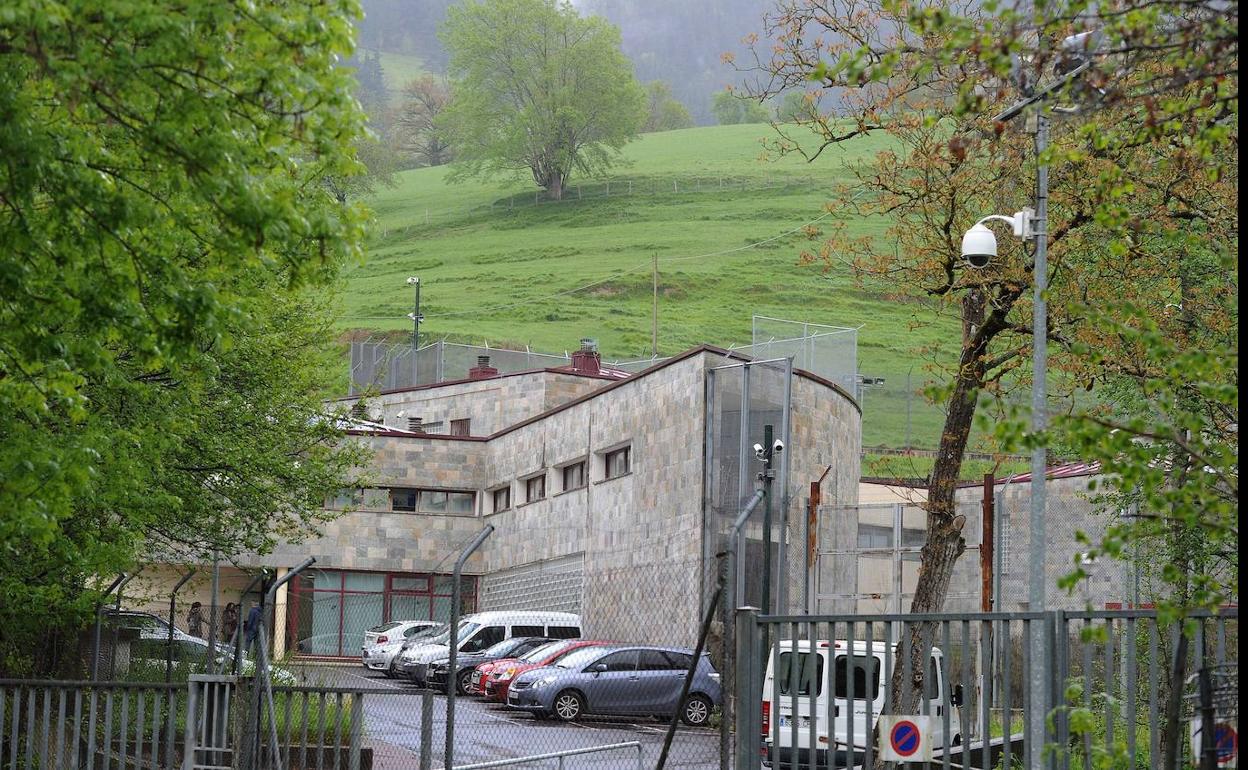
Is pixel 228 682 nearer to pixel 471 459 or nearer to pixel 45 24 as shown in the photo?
pixel 45 24

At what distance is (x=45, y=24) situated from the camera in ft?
21.5

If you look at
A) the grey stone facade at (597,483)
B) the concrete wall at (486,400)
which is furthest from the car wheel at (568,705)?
the concrete wall at (486,400)

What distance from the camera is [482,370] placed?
60031mm

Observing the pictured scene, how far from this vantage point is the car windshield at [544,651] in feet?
98.0

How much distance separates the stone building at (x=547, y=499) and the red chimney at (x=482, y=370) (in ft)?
0.32

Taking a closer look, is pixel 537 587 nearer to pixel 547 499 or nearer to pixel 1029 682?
pixel 547 499

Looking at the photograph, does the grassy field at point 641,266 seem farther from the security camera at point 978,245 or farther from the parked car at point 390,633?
the security camera at point 978,245

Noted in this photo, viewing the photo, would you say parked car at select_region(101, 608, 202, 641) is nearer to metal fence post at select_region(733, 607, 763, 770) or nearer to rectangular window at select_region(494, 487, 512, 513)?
rectangular window at select_region(494, 487, 512, 513)

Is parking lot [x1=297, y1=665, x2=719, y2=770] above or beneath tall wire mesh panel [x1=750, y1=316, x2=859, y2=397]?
beneath

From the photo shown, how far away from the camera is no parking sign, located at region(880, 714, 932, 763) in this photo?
8.84 meters

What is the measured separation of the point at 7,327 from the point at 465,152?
398 feet

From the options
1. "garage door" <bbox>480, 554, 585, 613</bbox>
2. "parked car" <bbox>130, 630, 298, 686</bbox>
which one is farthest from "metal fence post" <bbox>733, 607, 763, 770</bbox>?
"garage door" <bbox>480, 554, 585, 613</bbox>

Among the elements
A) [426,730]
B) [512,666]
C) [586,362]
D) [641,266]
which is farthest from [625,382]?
[641,266]

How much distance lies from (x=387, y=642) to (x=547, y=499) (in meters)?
8.43
